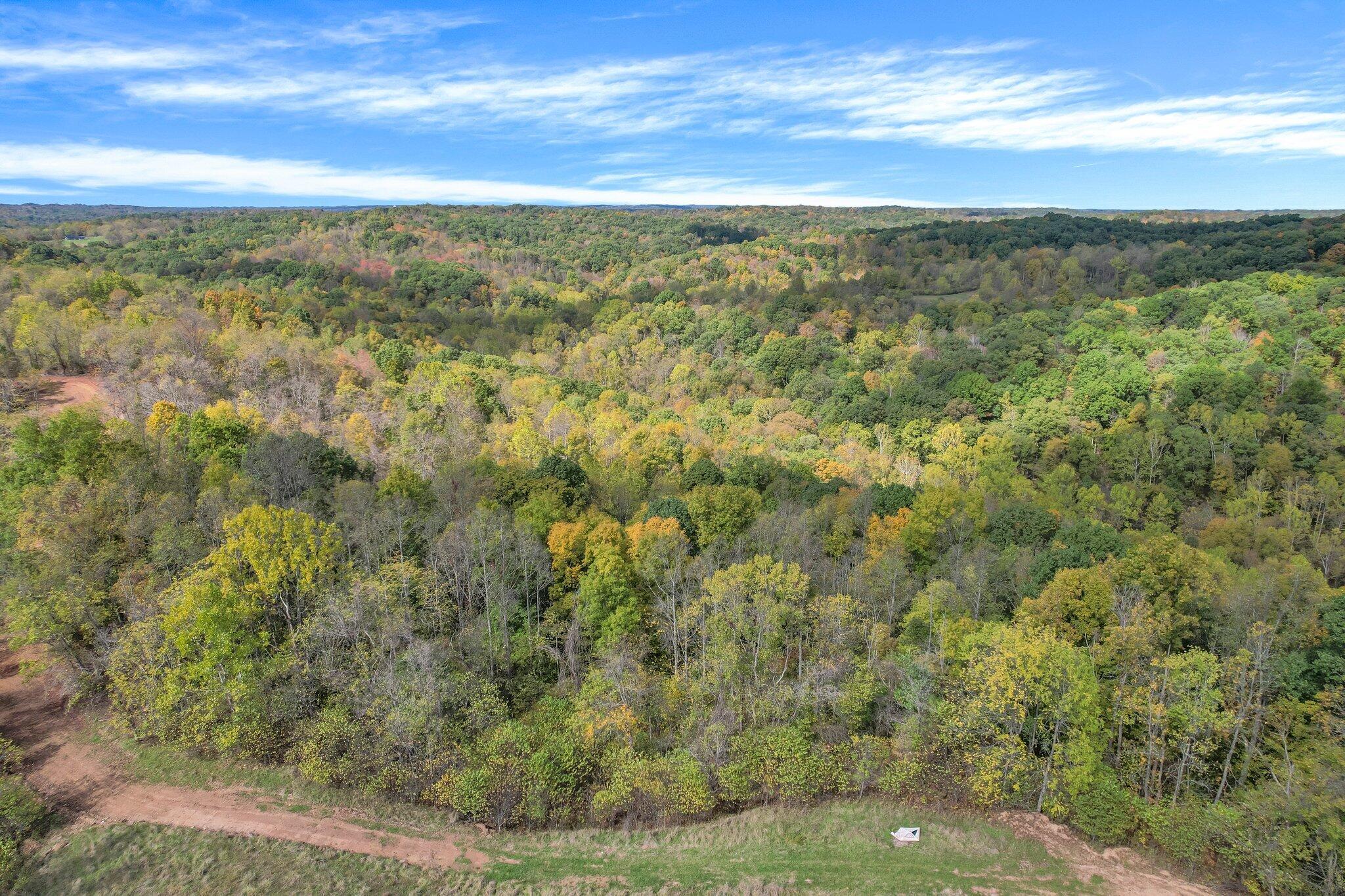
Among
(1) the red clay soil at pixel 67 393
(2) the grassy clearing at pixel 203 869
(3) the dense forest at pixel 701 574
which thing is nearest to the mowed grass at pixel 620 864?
(2) the grassy clearing at pixel 203 869

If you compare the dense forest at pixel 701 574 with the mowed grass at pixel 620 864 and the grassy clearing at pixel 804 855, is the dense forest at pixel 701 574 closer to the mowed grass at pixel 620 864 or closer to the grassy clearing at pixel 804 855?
the grassy clearing at pixel 804 855

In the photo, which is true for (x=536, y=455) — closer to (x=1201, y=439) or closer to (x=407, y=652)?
(x=407, y=652)

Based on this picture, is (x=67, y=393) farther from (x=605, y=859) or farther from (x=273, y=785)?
(x=605, y=859)

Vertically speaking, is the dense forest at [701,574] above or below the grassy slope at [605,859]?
above

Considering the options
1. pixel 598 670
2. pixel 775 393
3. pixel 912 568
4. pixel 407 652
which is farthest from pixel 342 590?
pixel 775 393

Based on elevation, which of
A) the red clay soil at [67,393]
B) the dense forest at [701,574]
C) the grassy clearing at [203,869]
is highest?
the red clay soil at [67,393]

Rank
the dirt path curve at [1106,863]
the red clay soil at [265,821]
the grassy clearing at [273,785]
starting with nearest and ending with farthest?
the dirt path curve at [1106,863] → the red clay soil at [265,821] → the grassy clearing at [273,785]

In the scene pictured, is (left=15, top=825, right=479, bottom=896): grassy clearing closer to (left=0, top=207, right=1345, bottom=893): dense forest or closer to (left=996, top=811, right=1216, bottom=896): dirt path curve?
(left=0, top=207, right=1345, bottom=893): dense forest

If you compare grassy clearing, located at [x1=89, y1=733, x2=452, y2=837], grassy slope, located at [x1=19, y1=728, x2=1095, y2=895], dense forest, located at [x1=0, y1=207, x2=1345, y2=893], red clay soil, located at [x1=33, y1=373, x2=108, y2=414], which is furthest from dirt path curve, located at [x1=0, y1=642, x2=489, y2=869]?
red clay soil, located at [x1=33, y1=373, x2=108, y2=414]
